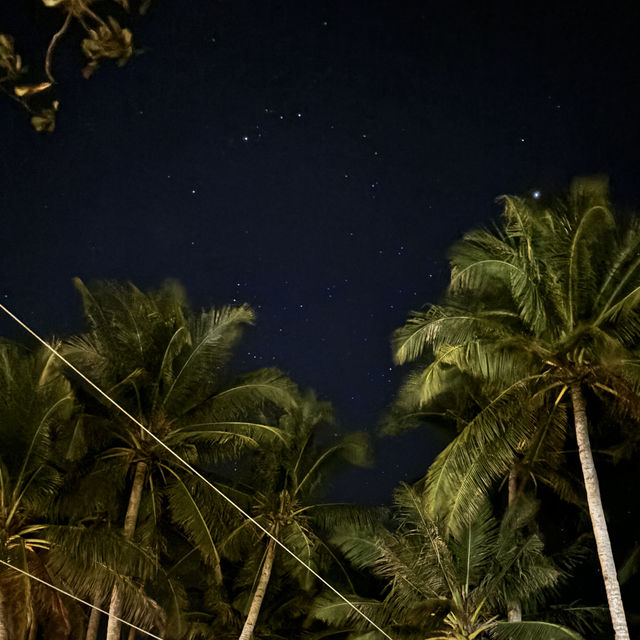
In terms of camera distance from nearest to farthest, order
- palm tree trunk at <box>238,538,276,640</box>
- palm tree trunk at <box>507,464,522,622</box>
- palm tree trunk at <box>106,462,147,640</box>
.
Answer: palm tree trunk at <box>106,462,147,640</box> → palm tree trunk at <box>507,464,522,622</box> → palm tree trunk at <box>238,538,276,640</box>

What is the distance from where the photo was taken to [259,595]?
14.9 metres

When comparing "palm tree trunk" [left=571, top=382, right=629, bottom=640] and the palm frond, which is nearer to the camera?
"palm tree trunk" [left=571, top=382, right=629, bottom=640]

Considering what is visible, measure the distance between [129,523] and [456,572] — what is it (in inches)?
241

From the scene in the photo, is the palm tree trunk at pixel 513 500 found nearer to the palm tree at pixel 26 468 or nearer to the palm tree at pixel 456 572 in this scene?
the palm tree at pixel 456 572

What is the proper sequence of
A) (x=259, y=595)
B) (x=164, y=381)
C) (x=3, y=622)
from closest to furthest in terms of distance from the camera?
(x=3, y=622)
(x=164, y=381)
(x=259, y=595)

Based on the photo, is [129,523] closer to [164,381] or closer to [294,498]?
[164,381]

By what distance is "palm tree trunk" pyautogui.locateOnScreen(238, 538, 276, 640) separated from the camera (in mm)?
14469

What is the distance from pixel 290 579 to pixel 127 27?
52.6 feet

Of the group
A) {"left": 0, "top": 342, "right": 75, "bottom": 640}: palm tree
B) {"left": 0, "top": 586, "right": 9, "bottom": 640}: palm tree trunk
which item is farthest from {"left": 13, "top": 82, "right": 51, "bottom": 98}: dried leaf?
{"left": 0, "top": 586, "right": 9, "bottom": 640}: palm tree trunk

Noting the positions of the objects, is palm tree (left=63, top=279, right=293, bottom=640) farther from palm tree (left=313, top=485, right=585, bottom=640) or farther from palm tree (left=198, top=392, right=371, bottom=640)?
palm tree (left=313, top=485, right=585, bottom=640)

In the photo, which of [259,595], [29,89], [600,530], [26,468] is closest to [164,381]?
[26,468]

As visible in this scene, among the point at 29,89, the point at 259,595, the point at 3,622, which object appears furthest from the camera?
the point at 259,595

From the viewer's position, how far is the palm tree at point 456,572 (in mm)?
12516

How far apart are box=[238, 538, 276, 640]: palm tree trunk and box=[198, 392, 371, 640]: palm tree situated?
2cm
